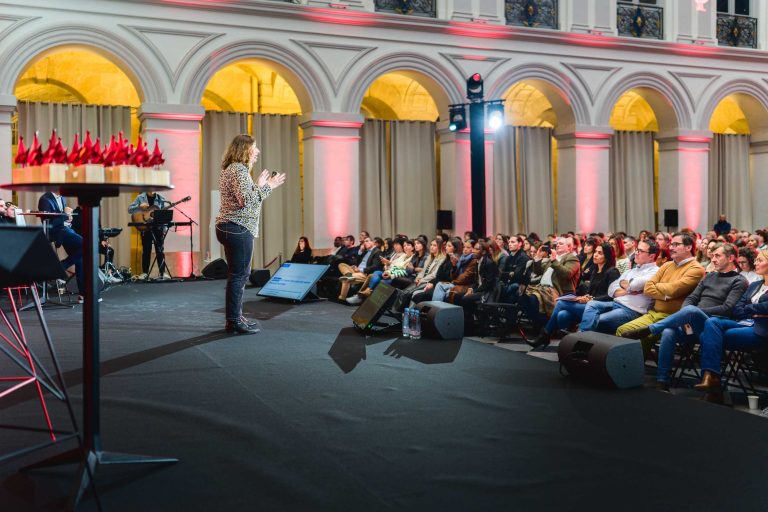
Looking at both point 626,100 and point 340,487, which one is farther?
point 626,100

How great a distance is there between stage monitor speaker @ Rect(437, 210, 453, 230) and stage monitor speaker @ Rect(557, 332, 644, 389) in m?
9.22

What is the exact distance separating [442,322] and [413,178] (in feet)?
30.1

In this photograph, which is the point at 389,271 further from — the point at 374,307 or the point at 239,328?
the point at 239,328

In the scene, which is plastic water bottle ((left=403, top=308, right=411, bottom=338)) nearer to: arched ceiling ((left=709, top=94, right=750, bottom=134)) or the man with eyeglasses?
the man with eyeglasses

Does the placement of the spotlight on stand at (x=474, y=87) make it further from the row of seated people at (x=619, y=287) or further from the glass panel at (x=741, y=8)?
the glass panel at (x=741, y=8)

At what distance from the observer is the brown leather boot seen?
4.50 meters

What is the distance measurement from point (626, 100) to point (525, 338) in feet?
42.1

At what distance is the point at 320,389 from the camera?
4223mm

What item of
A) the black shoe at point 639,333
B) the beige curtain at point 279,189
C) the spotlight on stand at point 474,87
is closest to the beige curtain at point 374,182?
the beige curtain at point 279,189

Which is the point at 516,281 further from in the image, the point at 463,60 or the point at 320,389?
the point at 463,60

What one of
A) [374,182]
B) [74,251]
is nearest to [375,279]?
[74,251]

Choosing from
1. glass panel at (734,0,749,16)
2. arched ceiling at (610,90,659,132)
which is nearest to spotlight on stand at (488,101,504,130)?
arched ceiling at (610,90,659,132)

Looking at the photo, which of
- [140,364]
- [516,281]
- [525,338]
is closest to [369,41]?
[516,281]

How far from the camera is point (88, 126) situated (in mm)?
12875
